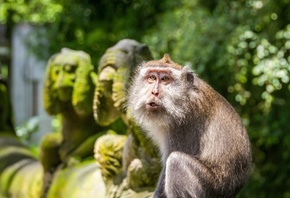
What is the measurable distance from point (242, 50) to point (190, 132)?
368 centimetres

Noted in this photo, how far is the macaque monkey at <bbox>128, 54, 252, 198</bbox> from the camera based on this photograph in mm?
4910

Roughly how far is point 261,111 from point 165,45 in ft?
4.20

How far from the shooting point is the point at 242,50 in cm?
864

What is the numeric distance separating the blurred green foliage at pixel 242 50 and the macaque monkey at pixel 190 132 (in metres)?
3.28

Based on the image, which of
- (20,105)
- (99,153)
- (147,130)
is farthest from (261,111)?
(20,105)

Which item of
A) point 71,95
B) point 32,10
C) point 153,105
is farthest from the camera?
point 32,10

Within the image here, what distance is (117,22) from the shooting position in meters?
10.3

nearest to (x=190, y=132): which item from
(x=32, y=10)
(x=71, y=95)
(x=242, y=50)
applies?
(x=71, y=95)

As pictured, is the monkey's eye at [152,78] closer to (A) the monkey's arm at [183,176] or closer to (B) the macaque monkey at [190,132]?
(B) the macaque monkey at [190,132]

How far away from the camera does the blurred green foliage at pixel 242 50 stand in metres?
8.55

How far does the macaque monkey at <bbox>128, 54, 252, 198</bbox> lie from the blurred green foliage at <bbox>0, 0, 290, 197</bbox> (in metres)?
3.28

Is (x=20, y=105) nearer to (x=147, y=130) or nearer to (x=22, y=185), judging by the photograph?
(x=22, y=185)

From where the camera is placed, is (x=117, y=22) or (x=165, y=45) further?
(x=117, y=22)

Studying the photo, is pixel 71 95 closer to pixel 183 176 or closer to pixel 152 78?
pixel 152 78
